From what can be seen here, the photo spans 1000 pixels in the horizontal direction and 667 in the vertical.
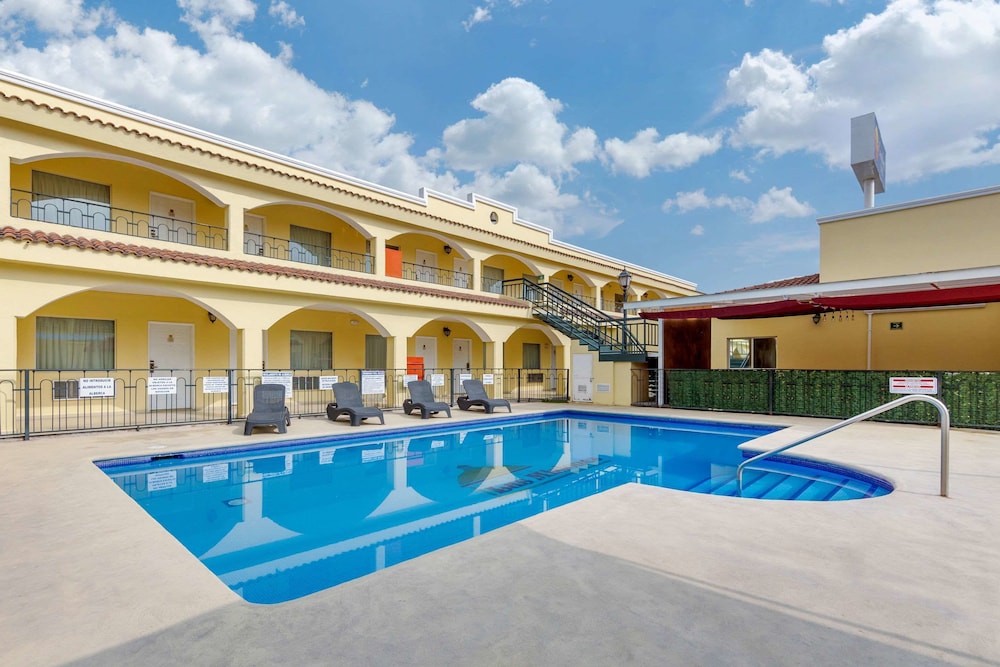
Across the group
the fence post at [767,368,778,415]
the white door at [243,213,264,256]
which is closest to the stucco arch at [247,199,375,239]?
the white door at [243,213,264,256]

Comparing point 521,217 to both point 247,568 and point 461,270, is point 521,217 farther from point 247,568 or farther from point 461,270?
point 247,568

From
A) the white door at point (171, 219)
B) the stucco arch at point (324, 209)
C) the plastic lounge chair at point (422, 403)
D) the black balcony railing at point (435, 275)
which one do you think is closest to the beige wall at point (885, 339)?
the plastic lounge chair at point (422, 403)

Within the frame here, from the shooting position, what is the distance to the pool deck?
2.65 meters

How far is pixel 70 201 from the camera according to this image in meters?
12.6

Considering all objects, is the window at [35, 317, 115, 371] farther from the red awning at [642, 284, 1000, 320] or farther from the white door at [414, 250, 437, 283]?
the red awning at [642, 284, 1000, 320]

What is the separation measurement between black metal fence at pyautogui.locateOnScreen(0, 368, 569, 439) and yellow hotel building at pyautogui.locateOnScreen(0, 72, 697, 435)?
59 mm

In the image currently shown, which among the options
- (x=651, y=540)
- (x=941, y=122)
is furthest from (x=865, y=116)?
(x=651, y=540)

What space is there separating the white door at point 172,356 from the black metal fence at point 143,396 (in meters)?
0.04

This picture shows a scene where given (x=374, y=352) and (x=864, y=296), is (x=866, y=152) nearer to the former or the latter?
(x=864, y=296)

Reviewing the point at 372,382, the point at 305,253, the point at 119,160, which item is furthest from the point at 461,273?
the point at 119,160

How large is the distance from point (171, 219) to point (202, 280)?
11.9 ft

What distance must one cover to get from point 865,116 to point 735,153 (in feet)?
73.1

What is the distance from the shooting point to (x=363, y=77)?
23.6 metres

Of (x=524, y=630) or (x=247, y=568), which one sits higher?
(x=524, y=630)
